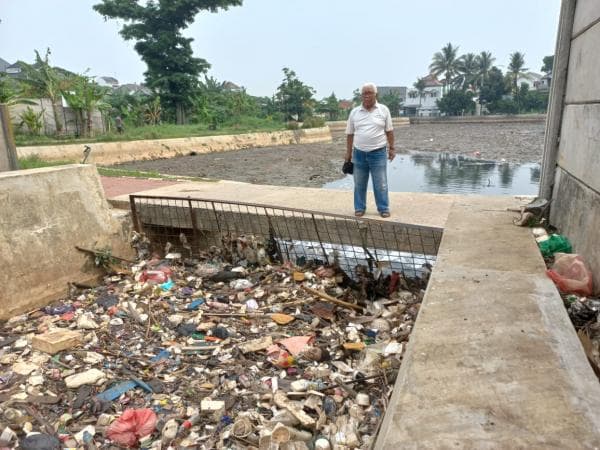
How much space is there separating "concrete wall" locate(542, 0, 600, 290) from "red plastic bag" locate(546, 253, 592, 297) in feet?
0.23

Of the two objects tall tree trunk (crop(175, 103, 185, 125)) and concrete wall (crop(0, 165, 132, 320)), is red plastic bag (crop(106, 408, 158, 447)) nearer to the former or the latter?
concrete wall (crop(0, 165, 132, 320))

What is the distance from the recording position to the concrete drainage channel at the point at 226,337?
8.93 ft

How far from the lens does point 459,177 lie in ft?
45.4

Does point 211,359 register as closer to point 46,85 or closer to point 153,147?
point 153,147

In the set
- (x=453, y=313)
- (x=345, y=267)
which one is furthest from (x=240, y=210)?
(x=453, y=313)

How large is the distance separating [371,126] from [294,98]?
35.3 m

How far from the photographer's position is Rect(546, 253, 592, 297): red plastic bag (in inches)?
101

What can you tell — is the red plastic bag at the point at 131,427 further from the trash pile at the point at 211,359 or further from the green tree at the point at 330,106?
the green tree at the point at 330,106

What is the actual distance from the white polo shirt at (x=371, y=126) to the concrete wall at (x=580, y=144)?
5.04 ft

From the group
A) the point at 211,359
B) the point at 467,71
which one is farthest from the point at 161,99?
the point at 467,71

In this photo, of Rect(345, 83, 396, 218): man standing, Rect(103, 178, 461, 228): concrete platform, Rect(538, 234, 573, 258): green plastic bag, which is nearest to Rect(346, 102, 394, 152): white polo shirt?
Rect(345, 83, 396, 218): man standing

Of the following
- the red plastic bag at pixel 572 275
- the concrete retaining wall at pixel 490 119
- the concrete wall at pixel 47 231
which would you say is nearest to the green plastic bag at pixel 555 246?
the red plastic bag at pixel 572 275

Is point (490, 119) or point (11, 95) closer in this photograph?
point (11, 95)

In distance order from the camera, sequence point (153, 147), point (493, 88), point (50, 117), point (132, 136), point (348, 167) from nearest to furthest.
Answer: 1. point (348, 167)
2. point (50, 117)
3. point (153, 147)
4. point (132, 136)
5. point (493, 88)
